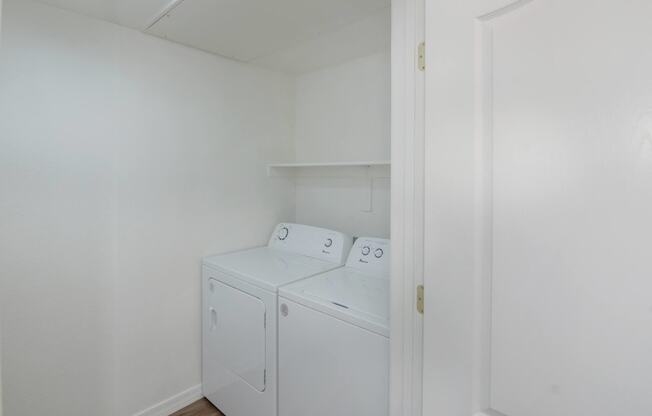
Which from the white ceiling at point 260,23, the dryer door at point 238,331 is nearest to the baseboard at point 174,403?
the dryer door at point 238,331

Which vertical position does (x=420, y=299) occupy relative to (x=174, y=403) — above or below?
above

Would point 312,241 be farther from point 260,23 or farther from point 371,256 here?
point 260,23

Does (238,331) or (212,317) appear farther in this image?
(212,317)

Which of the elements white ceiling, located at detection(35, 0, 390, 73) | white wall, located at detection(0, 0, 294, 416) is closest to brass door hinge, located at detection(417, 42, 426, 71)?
white ceiling, located at detection(35, 0, 390, 73)

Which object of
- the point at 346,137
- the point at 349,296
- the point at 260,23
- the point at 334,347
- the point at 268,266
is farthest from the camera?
the point at 346,137

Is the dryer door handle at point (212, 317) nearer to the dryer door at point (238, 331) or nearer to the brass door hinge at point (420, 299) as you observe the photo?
the dryer door at point (238, 331)

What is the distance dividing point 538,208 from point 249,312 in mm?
1555

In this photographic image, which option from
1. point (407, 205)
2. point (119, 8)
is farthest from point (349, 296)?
point (119, 8)

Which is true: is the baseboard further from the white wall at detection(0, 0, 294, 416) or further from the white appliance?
the white appliance

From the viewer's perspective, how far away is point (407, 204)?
3.20 feet

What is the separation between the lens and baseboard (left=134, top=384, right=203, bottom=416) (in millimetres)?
2031

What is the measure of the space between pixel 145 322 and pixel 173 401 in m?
0.57

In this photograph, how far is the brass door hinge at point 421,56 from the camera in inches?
36.1

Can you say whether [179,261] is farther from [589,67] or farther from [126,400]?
[589,67]
